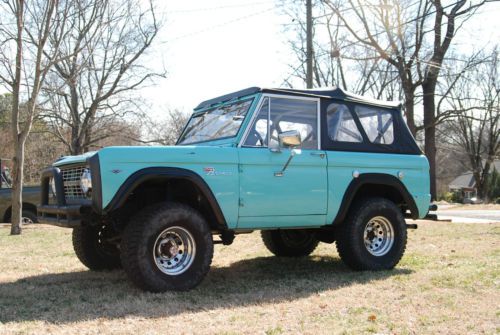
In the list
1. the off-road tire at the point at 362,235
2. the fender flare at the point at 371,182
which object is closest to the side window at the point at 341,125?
the fender flare at the point at 371,182

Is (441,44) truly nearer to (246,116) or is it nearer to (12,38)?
(12,38)

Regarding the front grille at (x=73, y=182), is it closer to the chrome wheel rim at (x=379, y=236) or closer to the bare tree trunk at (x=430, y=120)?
the chrome wheel rim at (x=379, y=236)

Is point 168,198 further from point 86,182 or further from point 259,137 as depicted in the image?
point 259,137

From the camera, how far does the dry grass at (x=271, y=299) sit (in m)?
4.12

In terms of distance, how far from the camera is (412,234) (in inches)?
421

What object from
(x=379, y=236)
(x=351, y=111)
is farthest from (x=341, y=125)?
(x=379, y=236)

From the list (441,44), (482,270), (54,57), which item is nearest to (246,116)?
(482,270)

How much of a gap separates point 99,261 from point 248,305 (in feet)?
8.44

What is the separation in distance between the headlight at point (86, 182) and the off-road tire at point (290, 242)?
10.9 ft

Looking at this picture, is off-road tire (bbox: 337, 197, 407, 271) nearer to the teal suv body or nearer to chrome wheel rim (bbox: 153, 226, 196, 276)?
the teal suv body

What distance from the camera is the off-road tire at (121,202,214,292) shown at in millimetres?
5066

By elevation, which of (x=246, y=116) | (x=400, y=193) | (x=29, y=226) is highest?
(x=246, y=116)

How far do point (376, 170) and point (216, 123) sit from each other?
207 centimetres

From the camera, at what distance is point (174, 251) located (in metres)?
5.40
